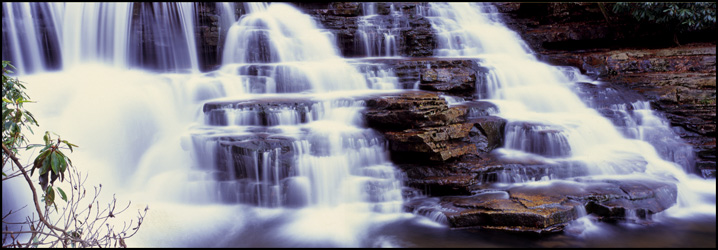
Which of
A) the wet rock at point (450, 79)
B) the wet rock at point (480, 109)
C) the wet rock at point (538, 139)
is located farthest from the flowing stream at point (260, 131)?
the wet rock at point (450, 79)

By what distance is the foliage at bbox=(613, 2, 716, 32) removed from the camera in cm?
1016

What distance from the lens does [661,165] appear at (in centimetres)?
718

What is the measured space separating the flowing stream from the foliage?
2485mm

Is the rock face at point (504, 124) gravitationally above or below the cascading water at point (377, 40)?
below

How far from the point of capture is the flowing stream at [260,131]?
555 cm

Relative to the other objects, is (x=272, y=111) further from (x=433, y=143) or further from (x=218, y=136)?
(x=433, y=143)

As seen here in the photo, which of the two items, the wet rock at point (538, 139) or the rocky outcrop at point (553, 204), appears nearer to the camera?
the rocky outcrop at point (553, 204)

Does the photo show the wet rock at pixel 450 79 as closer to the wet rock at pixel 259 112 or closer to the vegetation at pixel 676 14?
the wet rock at pixel 259 112

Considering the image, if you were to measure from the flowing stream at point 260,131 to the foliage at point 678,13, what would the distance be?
2.49 metres

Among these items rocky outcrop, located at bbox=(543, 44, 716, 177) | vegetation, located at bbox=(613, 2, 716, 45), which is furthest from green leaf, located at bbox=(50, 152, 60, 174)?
vegetation, located at bbox=(613, 2, 716, 45)

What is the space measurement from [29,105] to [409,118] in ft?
21.2

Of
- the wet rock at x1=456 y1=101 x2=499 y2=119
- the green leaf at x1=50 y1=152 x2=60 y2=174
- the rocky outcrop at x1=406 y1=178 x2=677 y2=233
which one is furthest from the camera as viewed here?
the wet rock at x1=456 y1=101 x2=499 y2=119

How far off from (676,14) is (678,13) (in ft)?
0.19

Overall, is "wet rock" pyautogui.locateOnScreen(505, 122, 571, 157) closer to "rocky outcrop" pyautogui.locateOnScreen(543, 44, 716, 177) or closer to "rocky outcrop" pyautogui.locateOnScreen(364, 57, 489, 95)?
"rocky outcrop" pyautogui.locateOnScreen(364, 57, 489, 95)
